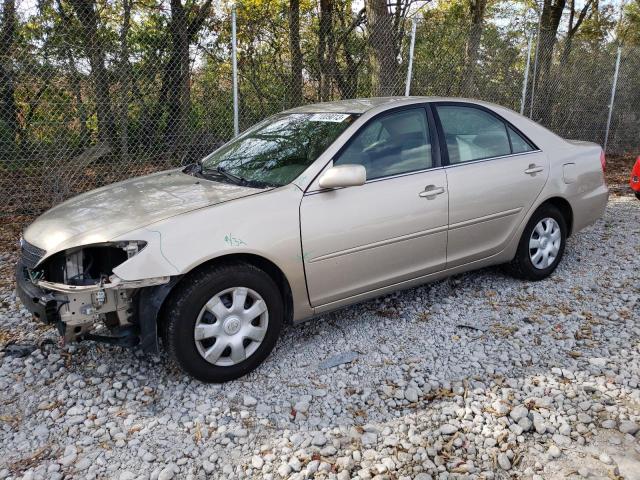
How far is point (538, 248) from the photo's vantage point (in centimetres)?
456

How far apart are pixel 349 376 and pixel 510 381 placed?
946 mm

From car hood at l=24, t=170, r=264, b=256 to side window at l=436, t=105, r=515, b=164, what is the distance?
160 centimetres

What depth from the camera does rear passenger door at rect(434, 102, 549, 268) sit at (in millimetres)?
3930

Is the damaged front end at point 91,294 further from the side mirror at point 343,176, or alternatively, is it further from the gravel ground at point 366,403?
the side mirror at point 343,176

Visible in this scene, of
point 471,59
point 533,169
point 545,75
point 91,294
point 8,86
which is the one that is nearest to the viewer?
point 91,294

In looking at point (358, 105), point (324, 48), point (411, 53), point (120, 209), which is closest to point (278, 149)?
point (358, 105)

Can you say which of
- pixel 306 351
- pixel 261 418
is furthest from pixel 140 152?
pixel 261 418

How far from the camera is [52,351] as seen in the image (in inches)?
139

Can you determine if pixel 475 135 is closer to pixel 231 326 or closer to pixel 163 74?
pixel 231 326

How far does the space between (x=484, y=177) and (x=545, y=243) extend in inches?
40.0

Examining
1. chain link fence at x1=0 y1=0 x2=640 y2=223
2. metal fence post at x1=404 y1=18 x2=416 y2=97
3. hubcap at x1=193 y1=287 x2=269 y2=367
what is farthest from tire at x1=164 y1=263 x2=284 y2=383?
metal fence post at x1=404 y1=18 x2=416 y2=97

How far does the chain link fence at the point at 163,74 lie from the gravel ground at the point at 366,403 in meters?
2.74

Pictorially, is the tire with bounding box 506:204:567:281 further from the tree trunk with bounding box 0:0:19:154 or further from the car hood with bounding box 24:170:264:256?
the tree trunk with bounding box 0:0:19:154

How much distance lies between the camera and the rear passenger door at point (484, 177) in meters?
3.93
